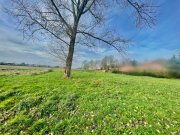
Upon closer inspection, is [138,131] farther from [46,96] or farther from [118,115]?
[46,96]

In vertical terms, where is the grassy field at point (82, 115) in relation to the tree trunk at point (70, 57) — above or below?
below

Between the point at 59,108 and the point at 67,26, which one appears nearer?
the point at 59,108

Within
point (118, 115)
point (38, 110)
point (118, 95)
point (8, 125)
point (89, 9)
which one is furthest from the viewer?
point (89, 9)

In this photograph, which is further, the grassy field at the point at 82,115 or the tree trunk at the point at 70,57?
the tree trunk at the point at 70,57

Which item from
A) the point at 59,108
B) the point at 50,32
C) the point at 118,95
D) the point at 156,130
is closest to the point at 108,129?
the point at 156,130

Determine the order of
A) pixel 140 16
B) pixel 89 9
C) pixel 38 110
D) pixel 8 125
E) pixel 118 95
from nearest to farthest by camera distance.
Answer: pixel 8 125, pixel 38 110, pixel 118 95, pixel 140 16, pixel 89 9

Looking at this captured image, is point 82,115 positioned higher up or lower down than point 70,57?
lower down

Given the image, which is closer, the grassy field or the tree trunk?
the grassy field

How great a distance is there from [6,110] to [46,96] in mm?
2231

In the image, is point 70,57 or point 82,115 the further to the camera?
point 70,57

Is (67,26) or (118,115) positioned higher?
(67,26)

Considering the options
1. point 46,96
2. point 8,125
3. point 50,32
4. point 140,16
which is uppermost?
point 140,16

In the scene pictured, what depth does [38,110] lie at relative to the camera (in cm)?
899

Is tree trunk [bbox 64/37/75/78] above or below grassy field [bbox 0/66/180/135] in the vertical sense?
above
